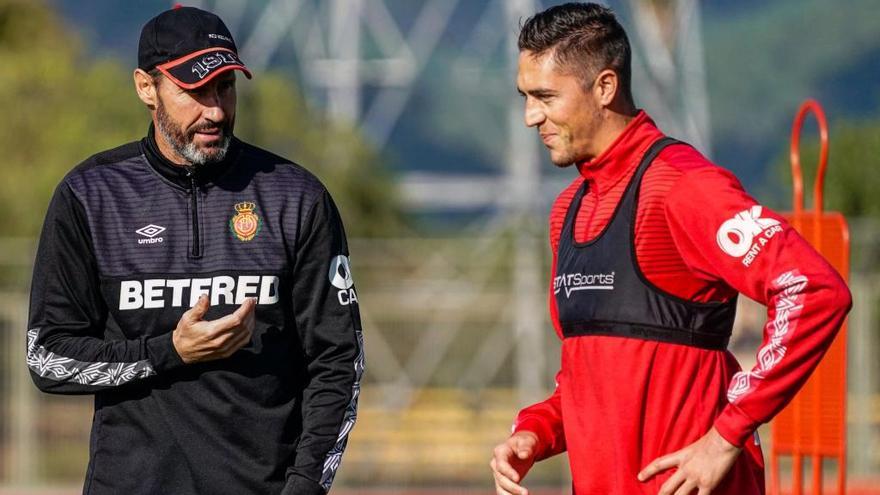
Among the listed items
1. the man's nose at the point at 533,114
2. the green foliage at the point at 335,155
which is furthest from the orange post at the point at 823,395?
the green foliage at the point at 335,155

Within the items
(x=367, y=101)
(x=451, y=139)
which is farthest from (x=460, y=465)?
(x=451, y=139)

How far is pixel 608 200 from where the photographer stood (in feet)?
13.2

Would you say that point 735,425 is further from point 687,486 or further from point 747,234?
point 747,234

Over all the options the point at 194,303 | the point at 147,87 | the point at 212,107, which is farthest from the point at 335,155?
the point at 194,303

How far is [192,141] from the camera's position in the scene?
434cm

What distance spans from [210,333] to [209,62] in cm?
77

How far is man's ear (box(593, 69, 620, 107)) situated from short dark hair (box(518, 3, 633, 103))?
0.02m

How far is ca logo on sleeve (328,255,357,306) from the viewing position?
14.4 feet

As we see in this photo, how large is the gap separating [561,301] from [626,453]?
17.8 inches

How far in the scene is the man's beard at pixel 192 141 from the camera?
171 inches

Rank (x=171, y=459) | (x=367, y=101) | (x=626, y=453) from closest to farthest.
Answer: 1. (x=626, y=453)
2. (x=171, y=459)
3. (x=367, y=101)

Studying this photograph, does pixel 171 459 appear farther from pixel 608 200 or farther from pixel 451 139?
pixel 451 139

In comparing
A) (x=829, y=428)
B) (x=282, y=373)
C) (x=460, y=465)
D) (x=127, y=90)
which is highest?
(x=127, y=90)

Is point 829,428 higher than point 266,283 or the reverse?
the reverse
